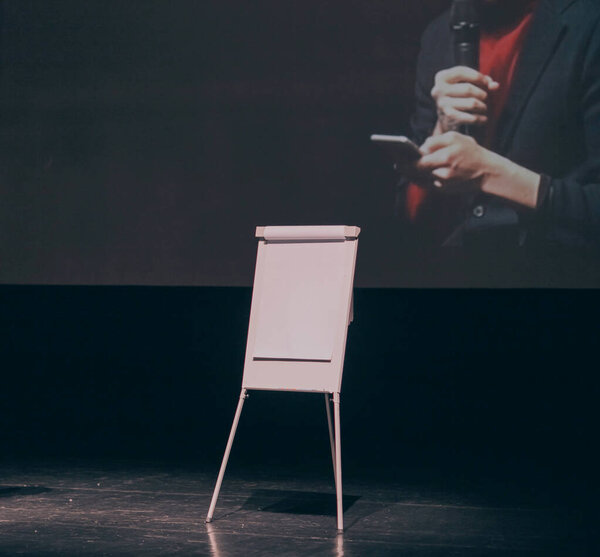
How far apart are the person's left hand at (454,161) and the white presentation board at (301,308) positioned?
5.81ft

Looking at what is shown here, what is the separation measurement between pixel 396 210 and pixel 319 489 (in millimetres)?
1691

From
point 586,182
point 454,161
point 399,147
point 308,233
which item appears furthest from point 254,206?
point 308,233

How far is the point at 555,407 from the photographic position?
16.9 feet

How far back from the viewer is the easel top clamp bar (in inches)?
124

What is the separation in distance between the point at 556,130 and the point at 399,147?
79 centimetres

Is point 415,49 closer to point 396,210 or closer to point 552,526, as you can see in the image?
point 396,210

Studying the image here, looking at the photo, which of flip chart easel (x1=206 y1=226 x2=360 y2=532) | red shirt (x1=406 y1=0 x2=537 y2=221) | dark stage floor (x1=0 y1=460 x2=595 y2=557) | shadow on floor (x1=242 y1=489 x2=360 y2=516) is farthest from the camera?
red shirt (x1=406 y1=0 x2=537 y2=221)

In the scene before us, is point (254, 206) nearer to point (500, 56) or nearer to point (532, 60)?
point (500, 56)

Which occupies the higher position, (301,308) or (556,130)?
(556,130)

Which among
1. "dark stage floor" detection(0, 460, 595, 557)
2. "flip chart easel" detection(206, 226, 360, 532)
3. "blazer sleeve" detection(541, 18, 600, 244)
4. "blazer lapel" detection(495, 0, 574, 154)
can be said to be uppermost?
"blazer lapel" detection(495, 0, 574, 154)

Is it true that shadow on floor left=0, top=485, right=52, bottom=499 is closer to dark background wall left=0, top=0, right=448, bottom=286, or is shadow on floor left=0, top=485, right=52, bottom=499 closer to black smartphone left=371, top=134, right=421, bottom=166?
dark background wall left=0, top=0, right=448, bottom=286

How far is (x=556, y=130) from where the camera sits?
4.65 metres

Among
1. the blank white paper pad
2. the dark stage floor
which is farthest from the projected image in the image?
the blank white paper pad

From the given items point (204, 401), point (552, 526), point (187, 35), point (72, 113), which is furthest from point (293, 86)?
point (552, 526)
